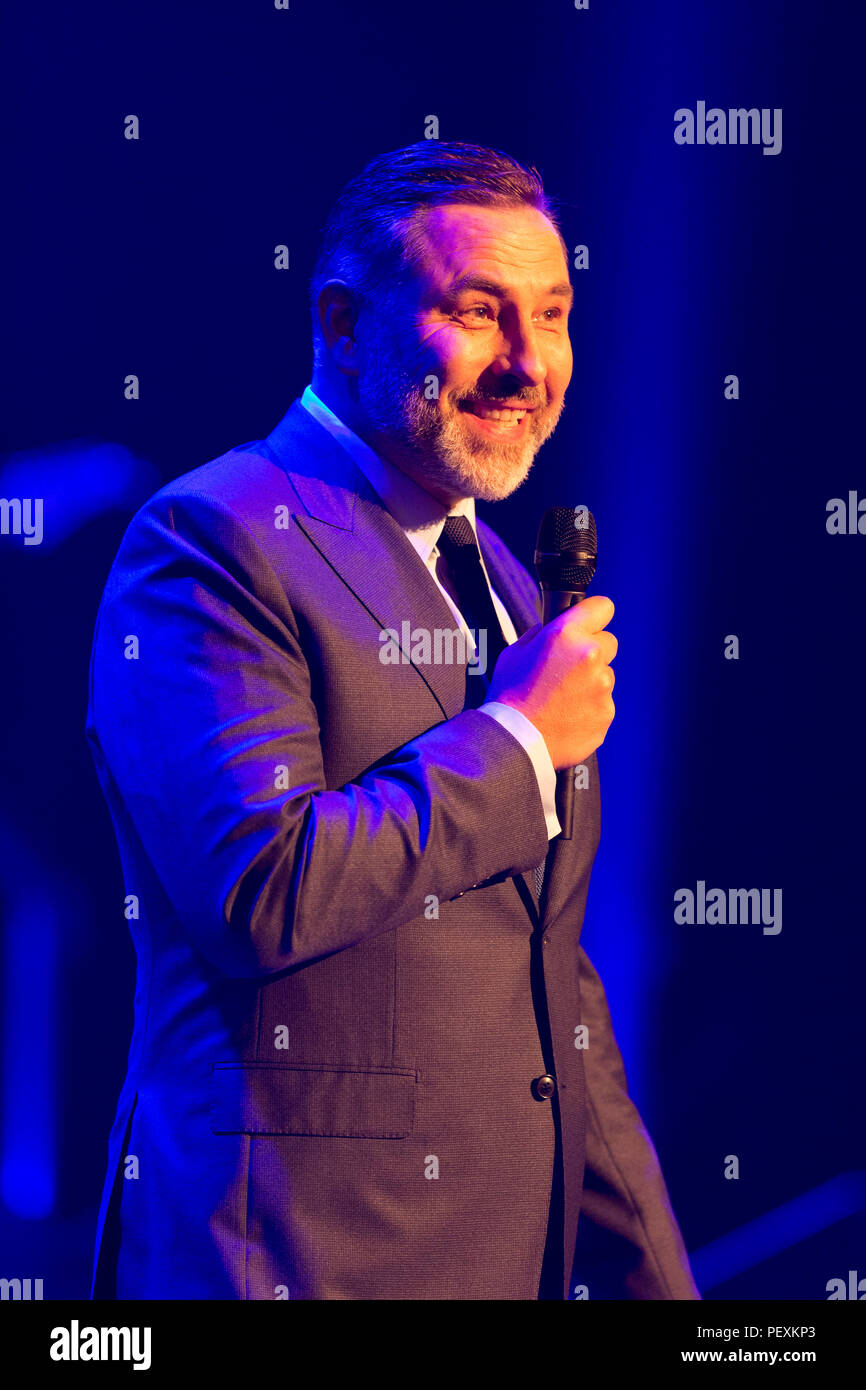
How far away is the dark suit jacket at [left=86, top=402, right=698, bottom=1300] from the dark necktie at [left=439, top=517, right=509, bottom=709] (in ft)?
0.38

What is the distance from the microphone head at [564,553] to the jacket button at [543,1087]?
60cm

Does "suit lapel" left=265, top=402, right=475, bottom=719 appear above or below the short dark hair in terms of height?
below

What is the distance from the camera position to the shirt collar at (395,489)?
1599 mm

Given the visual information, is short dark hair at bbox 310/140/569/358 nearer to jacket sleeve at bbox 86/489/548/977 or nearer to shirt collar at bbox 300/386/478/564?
shirt collar at bbox 300/386/478/564

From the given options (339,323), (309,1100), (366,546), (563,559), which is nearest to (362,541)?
(366,546)

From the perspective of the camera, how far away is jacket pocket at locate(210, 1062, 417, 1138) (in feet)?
4.50

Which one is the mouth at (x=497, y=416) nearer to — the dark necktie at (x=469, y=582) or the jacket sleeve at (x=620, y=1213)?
the dark necktie at (x=469, y=582)

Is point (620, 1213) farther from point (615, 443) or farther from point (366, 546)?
point (615, 443)

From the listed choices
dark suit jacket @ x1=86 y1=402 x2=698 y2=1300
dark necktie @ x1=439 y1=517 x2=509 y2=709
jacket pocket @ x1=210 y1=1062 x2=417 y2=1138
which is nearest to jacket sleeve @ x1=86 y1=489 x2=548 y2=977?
dark suit jacket @ x1=86 y1=402 x2=698 y2=1300

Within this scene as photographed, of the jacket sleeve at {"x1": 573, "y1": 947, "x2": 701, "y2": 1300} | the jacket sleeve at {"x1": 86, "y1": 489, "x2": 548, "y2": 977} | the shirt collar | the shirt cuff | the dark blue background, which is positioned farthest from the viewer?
the dark blue background

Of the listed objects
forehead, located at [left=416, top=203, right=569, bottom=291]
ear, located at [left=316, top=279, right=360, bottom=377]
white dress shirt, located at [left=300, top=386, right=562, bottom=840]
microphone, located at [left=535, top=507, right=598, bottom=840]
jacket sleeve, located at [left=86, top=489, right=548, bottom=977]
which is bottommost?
jacket sleeve, located at [left=86, top=489, right=548, bottom=977]

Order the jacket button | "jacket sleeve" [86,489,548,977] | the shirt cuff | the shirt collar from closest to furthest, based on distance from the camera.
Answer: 1. "jacket sleeve" [86,489,548,977]
2. the shirt cuff
3. the jacket button
4. the shirt collar

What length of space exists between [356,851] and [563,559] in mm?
477
